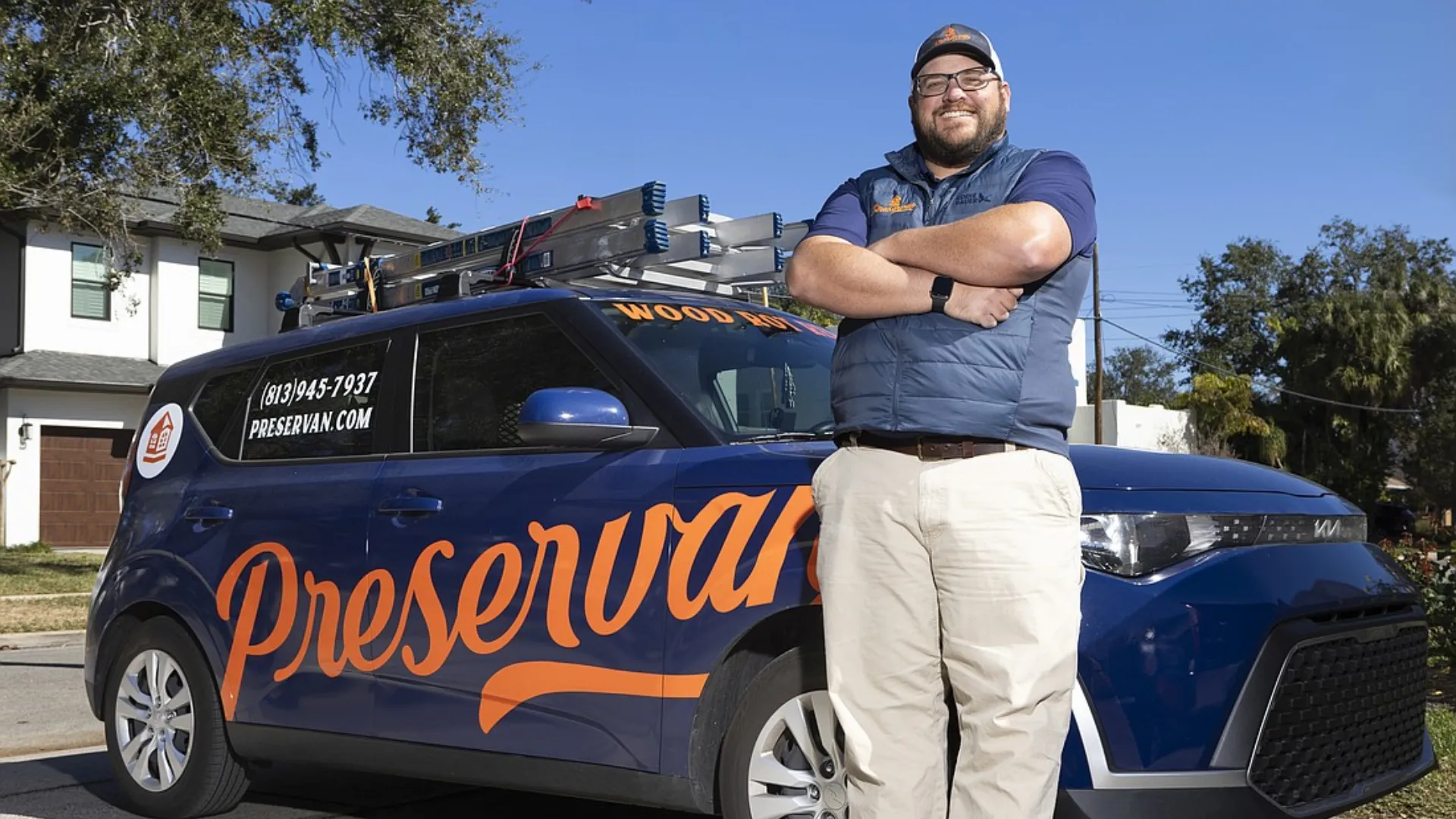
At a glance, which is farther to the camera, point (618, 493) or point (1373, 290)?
point (1373, 290)

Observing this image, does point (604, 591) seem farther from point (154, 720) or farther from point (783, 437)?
point (154, 720)

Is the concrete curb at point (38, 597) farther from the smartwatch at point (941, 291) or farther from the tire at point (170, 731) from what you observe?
the smartwatch at point (941, 291)

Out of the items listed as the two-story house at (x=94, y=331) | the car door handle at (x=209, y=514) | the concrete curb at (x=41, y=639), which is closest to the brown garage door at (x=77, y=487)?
the two-story house at (x=94, y=331)

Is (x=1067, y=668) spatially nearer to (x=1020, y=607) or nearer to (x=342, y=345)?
(x=1020, y=607)

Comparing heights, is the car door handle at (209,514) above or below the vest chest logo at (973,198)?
below

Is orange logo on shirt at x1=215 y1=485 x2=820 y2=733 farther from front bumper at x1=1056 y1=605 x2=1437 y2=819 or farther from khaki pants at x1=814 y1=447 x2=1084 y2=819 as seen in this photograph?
front bumper at x1=1056 y1=605 x2=1437 y2=819

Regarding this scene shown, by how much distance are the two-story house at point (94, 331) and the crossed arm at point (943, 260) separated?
81.5ft

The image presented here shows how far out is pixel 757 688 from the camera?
12.7ft

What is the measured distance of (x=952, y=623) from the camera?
10.5ft

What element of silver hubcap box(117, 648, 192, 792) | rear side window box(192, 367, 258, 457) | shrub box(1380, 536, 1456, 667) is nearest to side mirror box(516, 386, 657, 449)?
rear side window box(192, 367, 258, 457)

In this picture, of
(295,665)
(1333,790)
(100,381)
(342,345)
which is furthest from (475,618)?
(100,381)

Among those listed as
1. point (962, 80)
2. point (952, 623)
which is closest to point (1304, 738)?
point (952, 623)

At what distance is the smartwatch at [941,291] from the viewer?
10.5 feet

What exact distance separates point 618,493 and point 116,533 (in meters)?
3.12
